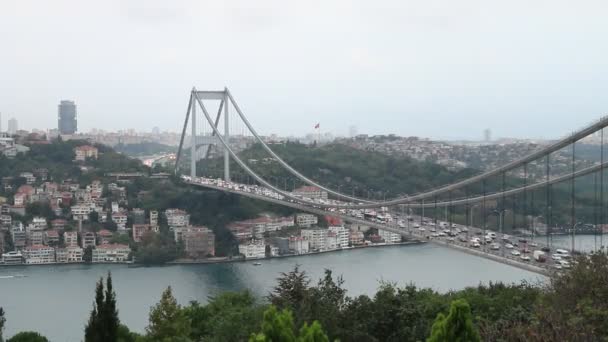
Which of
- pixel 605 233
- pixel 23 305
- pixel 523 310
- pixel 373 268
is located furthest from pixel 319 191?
pixel 523 310

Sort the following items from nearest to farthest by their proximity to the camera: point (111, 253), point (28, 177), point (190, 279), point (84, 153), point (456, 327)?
point (456, 327)
point (190, 279)
point (111, 253)
point (28, 177)
point (84, 153)

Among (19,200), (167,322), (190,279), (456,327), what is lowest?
(190,279)

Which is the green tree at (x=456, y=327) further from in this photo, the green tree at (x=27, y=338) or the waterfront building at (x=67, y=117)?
the waterfront building at (x=67, y=117)

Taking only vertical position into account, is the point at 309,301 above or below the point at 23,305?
above

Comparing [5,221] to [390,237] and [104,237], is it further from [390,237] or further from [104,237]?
[390,237]

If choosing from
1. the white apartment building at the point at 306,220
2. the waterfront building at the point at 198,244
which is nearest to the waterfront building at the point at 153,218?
the waterfront building at the point at 198,244

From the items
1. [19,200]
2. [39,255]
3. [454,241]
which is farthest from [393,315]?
[19,200]

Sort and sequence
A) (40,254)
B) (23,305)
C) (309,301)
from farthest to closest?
(40,254) → (23,305) → (309,301)

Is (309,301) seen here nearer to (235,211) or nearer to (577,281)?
(577,281)
